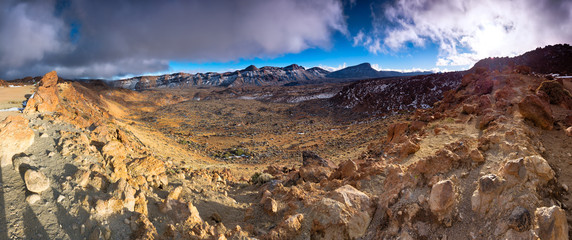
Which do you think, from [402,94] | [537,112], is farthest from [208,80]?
[537,112]

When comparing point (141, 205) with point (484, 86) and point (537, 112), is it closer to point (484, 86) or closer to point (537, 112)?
point (537, 112)

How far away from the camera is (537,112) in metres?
6.01

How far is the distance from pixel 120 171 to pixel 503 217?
281 inches

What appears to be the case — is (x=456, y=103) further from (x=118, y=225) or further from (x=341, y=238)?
(x=118, y=225)

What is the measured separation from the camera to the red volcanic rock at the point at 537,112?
586 cm

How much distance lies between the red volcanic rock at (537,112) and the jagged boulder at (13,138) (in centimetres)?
1162

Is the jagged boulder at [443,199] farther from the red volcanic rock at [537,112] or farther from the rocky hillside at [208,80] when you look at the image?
the rocky hillside at [208,80]

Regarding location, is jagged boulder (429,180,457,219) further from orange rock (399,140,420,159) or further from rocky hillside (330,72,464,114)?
rocky hillside (330,72,464,114)

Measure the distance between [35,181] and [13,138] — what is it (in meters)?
1.41

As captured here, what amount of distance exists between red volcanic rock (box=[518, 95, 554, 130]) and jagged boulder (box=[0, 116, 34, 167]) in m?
11.6

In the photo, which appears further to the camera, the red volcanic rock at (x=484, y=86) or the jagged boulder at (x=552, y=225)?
the red volcanic rock at (x=484, y=86)

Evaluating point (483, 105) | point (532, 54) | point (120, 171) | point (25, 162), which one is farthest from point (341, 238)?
point (532, 54)

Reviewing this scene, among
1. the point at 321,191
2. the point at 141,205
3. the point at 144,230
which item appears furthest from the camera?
the point at 321,191

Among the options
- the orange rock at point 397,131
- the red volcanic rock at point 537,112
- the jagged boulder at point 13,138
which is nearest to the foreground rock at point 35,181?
the jagged boulder at point 13,138
